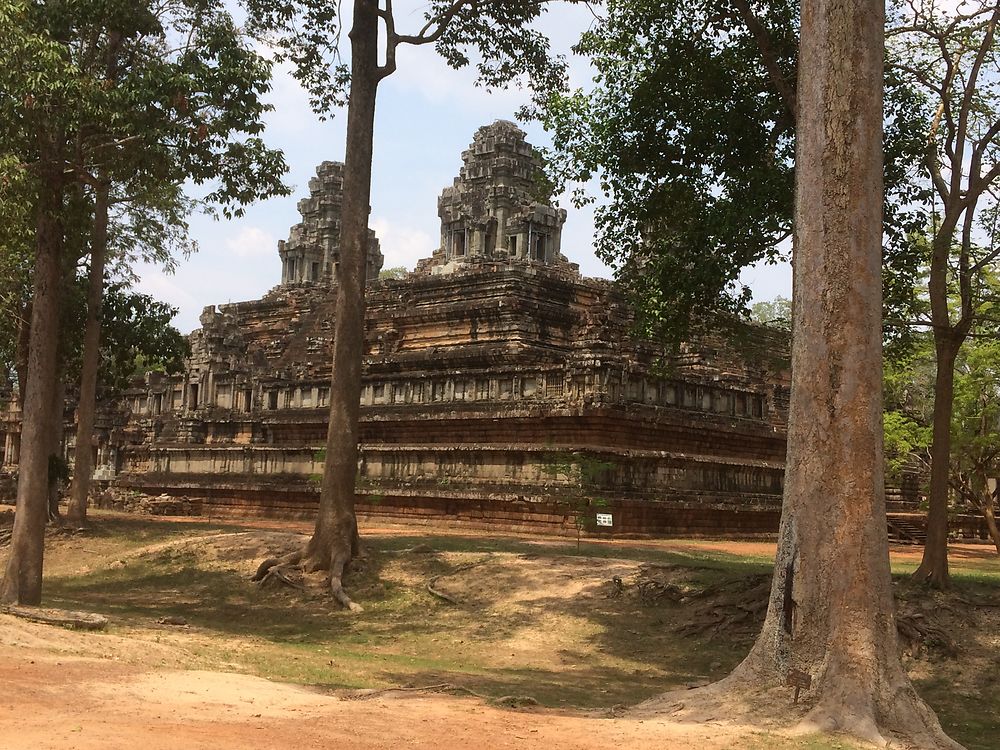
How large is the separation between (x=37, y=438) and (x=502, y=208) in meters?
32.2

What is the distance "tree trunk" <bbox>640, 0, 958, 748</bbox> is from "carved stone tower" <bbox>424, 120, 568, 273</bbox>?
34.2 meters

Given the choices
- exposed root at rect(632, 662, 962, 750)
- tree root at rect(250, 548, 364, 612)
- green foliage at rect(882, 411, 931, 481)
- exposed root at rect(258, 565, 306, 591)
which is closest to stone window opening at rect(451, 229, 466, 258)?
green foliage at rect(882, 411, 931, 481)

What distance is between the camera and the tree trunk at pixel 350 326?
58.0 feet

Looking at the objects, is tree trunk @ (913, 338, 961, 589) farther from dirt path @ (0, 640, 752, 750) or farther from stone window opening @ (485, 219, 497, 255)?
stone window opening @ (485, 219, 497, 255)

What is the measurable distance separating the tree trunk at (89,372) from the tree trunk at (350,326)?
796 cm

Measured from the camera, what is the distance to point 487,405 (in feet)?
90.3

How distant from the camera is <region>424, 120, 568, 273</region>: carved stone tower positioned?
44.9 metres

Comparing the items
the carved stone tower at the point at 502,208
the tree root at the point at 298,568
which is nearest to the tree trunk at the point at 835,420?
the tree root at the point at 298,568

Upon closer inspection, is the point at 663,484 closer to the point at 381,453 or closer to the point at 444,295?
the point at 381,453

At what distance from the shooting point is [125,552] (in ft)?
70.8

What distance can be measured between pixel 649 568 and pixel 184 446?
22159 mm

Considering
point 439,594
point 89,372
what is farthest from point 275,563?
point 89,372

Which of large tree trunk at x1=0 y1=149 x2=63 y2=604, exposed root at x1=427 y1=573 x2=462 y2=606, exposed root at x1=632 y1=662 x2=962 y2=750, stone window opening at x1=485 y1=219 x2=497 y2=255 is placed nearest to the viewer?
exposed root at x1=632 y1=662 x2=962 y2=750

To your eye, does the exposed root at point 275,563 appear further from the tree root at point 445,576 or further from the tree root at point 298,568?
the tree root at point 445,576
